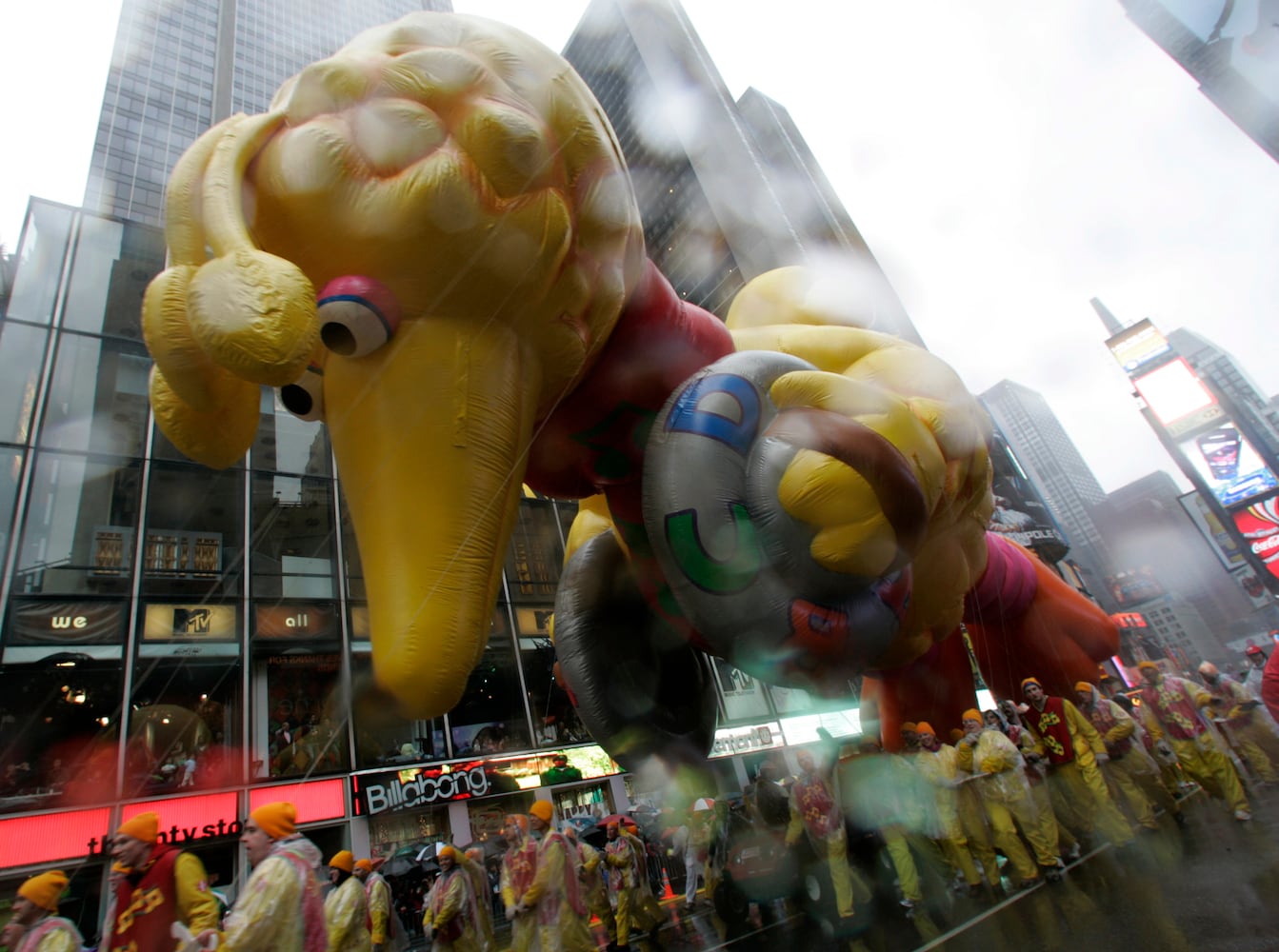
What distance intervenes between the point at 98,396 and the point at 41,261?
7.45 feet

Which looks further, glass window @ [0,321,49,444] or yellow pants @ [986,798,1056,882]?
glass window @ [0,321,49,444]

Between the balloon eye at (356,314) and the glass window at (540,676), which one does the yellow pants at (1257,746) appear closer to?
the glass window at (540,676)

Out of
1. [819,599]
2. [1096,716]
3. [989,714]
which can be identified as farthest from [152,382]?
[989,714]

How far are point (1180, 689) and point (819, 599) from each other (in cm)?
643

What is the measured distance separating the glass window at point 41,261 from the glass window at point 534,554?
7.17m

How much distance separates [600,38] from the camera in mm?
9047

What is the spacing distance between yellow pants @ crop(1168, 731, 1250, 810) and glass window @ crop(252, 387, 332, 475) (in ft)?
23.5

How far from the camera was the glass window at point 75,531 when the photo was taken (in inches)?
346

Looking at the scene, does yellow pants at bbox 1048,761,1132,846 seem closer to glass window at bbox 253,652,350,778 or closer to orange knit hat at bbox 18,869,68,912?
orange knit hat at bbox 18,869,68,912

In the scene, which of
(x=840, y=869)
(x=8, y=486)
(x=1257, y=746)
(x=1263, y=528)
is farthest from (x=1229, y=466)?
(x=8, y=486)

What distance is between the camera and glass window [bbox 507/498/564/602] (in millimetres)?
6488

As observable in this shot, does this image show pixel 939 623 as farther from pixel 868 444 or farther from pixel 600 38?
pixel 600 38

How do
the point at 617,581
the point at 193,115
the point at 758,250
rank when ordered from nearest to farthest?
the point at 617,581, the point at 193,115, the point at 758,250

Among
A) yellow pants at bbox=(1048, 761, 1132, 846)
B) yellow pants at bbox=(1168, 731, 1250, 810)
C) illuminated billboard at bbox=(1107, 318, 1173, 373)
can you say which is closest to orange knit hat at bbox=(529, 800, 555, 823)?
yellow pants at bbox=(1048, 761, 1132, 846)
